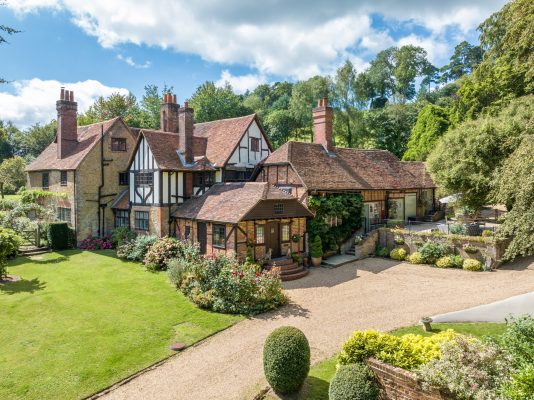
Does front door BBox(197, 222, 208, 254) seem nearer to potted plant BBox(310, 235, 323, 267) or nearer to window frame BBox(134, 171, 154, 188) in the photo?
window frame BBox(134, 171, 154, 188)

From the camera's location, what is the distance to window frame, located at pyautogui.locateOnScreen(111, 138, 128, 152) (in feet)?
91.1

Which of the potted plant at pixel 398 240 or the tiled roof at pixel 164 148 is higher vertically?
the tiled roof at pixel 164 148

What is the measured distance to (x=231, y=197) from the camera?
21703 mm

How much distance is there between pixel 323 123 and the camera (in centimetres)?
2712

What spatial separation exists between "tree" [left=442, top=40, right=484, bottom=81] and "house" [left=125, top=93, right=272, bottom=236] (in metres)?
59.9

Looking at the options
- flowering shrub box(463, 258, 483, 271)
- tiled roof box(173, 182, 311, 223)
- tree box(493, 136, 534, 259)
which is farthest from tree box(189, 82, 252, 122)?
tree box(493, 136, 534, 259)

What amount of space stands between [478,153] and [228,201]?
50.7 ft

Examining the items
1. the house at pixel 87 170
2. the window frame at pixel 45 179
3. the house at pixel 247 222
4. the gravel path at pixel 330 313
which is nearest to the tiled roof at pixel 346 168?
the house at pixel 247 222

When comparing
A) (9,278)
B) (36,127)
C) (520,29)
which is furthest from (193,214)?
(36,127)

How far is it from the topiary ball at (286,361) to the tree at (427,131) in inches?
1493

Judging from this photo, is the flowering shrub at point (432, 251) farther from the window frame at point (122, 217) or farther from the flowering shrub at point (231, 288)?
the window frame at point (122, 217)

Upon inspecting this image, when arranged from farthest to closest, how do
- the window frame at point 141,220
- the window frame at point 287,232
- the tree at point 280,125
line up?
the tree at point 280,125, the window frame at point 141,220, the window frame at point 287,232

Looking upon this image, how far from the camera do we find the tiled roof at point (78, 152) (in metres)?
26.6

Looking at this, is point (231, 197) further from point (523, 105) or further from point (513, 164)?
point (523, 105)
